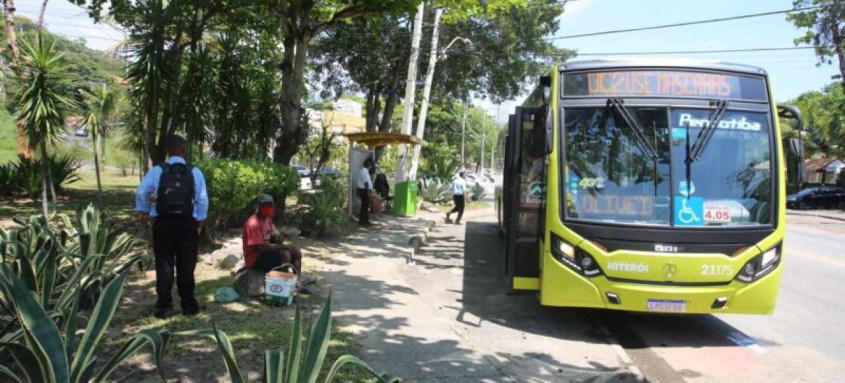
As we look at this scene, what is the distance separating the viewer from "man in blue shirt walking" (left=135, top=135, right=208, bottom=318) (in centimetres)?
521

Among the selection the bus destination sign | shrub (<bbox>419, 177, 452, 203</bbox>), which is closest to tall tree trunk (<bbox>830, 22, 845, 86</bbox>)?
shrub (<bbox>419, 177, 452, 203</bbox>)

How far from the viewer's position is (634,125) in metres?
5.96

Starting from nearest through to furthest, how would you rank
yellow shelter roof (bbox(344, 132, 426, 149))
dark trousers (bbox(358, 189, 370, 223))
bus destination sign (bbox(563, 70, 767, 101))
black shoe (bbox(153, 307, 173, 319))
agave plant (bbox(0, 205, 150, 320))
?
agave plant (bbox(0, 205, 150, 320)) < black shoe (bbox(153, 307, 173, 319)) < bus destination sign (bbox(563, 70, 767, 101)) < dark trousers (bbox(358, 189, 370, 223)) < yellow shelter roof (bbox(344, 132, 426, 149))

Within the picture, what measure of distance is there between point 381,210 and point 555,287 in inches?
434

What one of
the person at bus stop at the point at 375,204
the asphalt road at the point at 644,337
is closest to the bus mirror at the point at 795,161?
the asphalt road at the point at 644,337

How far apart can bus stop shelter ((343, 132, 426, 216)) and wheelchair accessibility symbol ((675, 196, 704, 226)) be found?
956 centimetres

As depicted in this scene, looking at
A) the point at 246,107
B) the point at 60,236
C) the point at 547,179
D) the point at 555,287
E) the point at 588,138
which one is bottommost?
the point at 555,287

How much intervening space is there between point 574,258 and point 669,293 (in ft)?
3.09

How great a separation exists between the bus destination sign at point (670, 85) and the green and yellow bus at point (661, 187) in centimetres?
1

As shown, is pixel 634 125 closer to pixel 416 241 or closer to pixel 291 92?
pixel 416 241

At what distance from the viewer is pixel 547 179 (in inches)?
239

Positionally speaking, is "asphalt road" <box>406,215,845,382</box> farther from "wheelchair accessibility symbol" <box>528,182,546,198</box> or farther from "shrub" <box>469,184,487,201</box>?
"shrub" <box>469,184,487,201</box>

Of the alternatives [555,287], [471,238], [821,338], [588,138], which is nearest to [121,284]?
[555,287]

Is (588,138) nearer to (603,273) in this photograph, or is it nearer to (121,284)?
(603,273)
